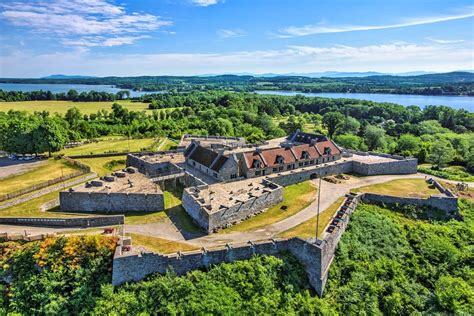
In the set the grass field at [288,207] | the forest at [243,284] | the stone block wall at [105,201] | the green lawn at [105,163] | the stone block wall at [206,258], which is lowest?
the forest at [243,284]

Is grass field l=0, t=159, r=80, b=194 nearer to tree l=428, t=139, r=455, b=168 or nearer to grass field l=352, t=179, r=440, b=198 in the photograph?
grass field l=352, t=179, r=440, b=198

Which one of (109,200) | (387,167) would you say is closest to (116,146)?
(109,200)

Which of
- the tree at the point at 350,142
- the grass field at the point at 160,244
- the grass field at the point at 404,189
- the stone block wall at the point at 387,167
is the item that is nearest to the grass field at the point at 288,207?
the grass field at the point at 160,244

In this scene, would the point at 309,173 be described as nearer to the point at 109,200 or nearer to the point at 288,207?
the point at 288,207

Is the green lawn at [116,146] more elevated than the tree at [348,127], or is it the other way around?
the tree at [348,127]

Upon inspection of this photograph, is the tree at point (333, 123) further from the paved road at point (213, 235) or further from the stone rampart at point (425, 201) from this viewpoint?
the paved road at point (213, 235)

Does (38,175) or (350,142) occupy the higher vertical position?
(350,142)

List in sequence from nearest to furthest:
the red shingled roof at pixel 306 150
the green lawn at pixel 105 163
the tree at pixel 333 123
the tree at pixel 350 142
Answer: the red shingled roof at pixel 306 150 → the green lawn at pixel 105 163 → the tree at pixel 350 142 → the tree at pixel 333 123
